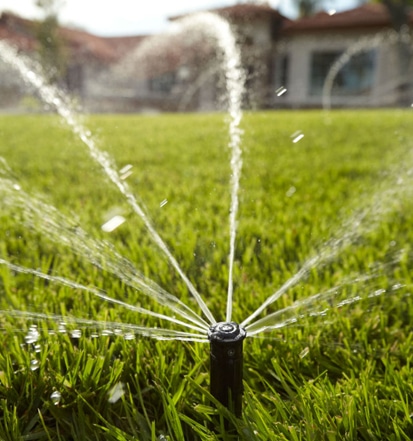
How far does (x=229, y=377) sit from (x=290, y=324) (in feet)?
1.88

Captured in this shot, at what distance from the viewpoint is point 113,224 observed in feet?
8.48

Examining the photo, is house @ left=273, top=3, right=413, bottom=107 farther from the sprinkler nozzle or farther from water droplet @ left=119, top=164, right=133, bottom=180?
the sprinkler nozzle

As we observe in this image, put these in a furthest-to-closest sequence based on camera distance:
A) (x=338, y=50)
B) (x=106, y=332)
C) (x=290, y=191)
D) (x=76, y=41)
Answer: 1. (x=76, y=41)
2. (x=338, y=50)
3. (x=290, y=191)
4. (x=106, y=332)

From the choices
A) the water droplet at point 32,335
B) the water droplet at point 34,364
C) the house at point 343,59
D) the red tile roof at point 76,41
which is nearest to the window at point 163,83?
the red tile roof at point 76,41

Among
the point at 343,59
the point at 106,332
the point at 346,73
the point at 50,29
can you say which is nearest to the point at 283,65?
the point at 343,59

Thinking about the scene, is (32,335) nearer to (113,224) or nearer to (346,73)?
(113,224)

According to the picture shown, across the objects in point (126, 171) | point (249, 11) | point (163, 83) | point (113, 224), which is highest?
point (249, 11)

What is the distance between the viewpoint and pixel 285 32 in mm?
22281

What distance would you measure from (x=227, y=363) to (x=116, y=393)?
1.29ft

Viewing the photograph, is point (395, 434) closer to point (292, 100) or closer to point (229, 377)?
point (229, 377)

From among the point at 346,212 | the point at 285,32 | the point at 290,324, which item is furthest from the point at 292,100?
the point at 290,324

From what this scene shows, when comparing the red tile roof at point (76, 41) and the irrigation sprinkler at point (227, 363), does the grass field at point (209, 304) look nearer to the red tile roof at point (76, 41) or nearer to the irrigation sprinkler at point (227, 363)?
the irrigation sprinkler at point (227, 363)

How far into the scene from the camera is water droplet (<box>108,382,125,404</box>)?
4.13 ft

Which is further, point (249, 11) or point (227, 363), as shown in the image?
point (249, 11)
